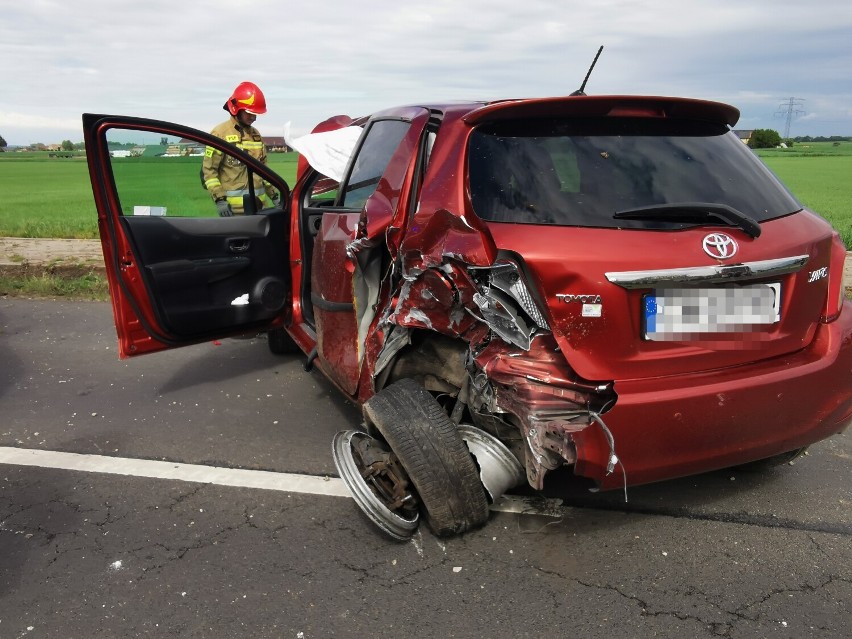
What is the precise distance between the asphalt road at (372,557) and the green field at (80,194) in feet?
6.17

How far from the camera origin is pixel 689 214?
2451 mm

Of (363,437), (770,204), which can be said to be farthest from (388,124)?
(770,204)

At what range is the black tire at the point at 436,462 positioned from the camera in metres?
2.66

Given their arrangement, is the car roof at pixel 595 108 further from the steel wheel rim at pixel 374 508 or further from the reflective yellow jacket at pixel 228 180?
the reflective yellow jacket at pixel 228 180

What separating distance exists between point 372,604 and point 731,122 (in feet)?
7.95

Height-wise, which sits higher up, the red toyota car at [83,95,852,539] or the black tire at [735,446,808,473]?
the red toyota car at [83,95,852,539]

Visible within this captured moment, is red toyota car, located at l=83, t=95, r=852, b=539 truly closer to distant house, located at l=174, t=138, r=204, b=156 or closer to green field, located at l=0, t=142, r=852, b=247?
distant house, located at l=174, t=138, r=204, b=156

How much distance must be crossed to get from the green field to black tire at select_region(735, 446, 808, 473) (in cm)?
356

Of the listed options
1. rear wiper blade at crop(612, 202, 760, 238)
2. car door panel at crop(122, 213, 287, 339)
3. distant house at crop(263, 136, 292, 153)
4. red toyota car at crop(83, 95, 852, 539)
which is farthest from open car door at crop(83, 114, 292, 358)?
rear wiper blade at crop(612, 202, 760, 238)

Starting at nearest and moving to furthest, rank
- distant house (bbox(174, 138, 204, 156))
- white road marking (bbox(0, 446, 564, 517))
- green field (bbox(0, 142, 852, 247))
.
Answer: white road marking (bbox(0, 446, 564, 517)), distant house (bbox(174, 138, 204, 156)), green field (bbox(0, 142, 852, 247))

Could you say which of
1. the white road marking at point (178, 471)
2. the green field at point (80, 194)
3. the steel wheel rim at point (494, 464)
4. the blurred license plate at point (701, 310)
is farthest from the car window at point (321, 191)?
the blurred license plate at point (701, 310)

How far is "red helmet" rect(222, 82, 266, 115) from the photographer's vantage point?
6293mm

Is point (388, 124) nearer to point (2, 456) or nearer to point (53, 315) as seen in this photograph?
point (2, 456)

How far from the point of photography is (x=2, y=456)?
11.9 feet
